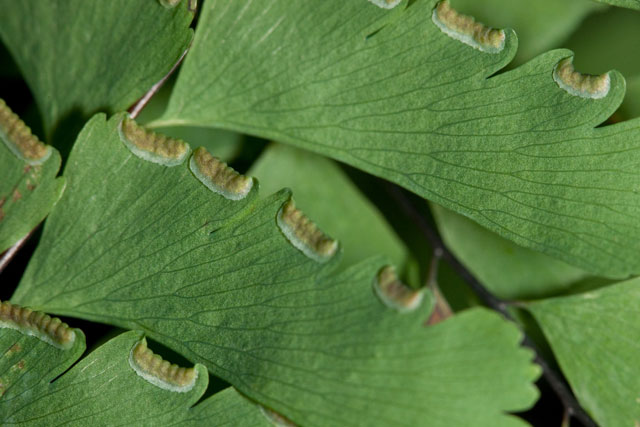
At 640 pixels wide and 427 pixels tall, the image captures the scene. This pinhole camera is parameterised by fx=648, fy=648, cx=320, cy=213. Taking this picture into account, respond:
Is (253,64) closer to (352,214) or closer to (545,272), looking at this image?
(352,214)

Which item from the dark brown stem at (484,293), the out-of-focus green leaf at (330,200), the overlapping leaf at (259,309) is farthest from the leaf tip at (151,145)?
the dark brown stem at (484,293)

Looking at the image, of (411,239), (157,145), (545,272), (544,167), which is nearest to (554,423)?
(545,272)

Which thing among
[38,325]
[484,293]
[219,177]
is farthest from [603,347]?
[38,325]

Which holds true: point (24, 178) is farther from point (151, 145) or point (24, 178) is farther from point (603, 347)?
point (603, 347)

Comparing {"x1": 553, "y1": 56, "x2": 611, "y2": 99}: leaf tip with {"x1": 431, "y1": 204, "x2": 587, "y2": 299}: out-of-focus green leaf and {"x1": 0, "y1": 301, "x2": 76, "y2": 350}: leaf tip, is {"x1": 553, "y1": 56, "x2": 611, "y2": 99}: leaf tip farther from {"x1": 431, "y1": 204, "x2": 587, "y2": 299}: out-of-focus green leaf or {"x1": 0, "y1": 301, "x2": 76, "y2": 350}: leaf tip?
{"x1": 0, "y1": 301, "x2": 76, "y2": 350}: leaf tip

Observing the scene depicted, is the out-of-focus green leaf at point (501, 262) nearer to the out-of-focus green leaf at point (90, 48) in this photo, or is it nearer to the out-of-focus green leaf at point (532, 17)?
the out-of-focus green leaf at point (532, 17)

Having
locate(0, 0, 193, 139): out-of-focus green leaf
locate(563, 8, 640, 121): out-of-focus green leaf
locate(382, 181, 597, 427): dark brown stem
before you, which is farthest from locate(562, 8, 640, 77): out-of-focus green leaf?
locate(0, 0, 193, 139): out-of-focus green leaf
